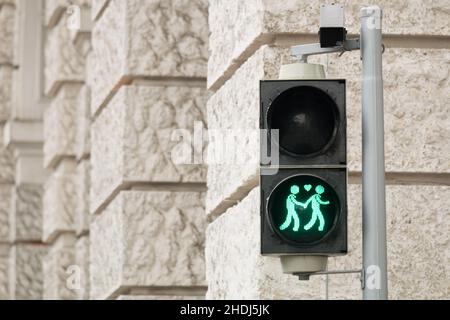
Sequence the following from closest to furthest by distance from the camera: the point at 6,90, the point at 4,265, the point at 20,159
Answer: the point at 20,159, the point at 6,90, the point at 4,265

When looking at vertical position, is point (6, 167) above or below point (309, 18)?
above

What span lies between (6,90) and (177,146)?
6346 mm

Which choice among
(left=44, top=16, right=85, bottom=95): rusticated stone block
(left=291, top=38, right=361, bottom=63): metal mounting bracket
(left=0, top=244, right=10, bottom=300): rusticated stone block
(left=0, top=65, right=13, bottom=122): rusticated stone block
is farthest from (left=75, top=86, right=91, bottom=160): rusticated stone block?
(left=291, top=38, right=361, bottom=63): metal mounting bracket

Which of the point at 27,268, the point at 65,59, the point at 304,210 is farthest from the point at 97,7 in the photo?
the point at 27,268

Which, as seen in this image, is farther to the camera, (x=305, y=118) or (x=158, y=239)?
(x=158, y=239)

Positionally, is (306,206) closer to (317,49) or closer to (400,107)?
(317,49)

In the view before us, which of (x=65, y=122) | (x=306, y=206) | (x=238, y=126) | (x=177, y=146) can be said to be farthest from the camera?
(x=65, y=122)

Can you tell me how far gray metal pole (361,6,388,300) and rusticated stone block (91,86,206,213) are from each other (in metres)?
3.66

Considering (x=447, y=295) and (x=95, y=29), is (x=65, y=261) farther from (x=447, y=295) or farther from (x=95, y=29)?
(x=447, y=295)

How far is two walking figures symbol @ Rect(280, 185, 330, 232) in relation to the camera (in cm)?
566

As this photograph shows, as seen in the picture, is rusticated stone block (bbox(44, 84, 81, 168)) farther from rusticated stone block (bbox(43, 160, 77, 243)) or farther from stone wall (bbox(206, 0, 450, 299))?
stone wall (bbox(206, 0, 450, 299))

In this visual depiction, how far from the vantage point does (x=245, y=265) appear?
6918 millimetres

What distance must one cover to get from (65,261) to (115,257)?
3.13 metres

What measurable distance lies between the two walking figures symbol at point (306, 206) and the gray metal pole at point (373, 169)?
15cm
